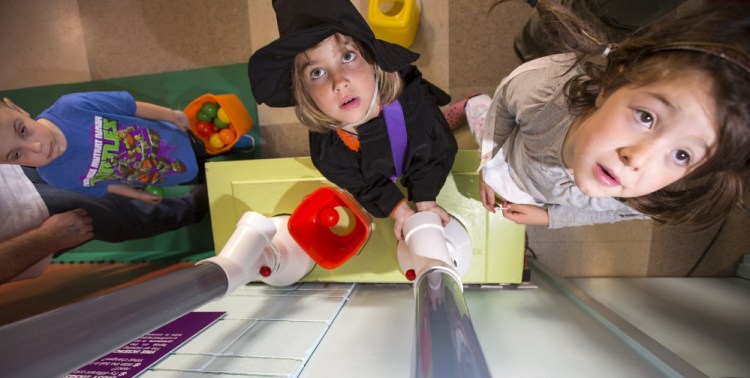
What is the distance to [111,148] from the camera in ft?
3.29

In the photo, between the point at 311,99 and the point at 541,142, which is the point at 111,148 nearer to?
the point at 311,99

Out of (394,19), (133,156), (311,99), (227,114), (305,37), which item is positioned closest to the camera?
(305,37)

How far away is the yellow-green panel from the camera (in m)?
0.99

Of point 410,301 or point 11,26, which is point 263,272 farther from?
point 11,26

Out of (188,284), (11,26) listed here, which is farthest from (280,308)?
(11,26)

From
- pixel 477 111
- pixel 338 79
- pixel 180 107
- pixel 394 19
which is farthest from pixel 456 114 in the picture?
pixel 180 107

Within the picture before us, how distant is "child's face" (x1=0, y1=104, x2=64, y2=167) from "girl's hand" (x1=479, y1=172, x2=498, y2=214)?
1139 millimetres

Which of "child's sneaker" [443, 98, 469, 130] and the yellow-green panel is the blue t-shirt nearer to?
the yellow-green panel

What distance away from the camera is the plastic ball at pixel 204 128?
4.58 ft

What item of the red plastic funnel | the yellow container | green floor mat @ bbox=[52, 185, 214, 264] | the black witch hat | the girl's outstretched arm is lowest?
green floor mat @ bbox=[52, 185, 214, 264]

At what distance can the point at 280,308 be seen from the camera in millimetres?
914

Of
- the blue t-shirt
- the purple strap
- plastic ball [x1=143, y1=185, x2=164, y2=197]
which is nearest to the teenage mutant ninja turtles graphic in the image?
the blue t-shirt

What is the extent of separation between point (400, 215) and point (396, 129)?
0.85ft

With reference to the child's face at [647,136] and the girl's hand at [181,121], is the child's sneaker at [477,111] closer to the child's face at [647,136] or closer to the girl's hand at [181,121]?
the child's face at [647,136]
